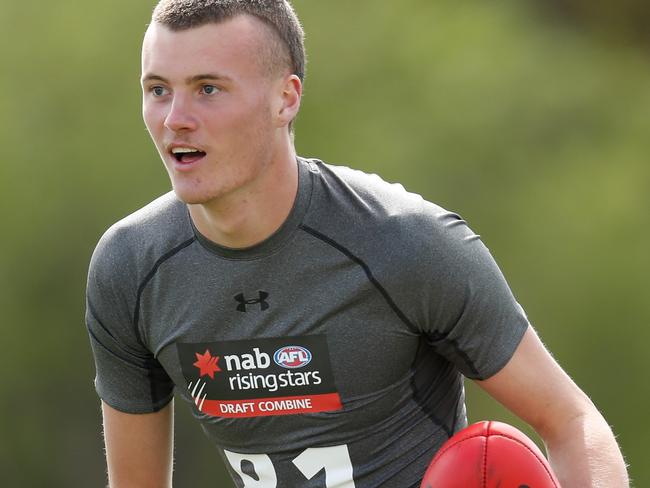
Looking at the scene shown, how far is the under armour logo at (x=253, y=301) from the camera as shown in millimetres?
2713

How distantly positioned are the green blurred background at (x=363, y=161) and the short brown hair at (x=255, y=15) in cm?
456

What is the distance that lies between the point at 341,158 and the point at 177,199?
4552mm

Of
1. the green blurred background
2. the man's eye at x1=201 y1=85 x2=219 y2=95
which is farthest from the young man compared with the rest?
the green blurred background

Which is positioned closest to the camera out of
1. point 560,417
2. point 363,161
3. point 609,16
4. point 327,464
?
point 560,417

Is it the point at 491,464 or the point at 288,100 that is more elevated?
the point at 288,100

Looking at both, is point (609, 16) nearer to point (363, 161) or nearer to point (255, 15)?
point (363, 161)

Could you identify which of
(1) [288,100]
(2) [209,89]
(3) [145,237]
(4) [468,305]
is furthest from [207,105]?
(4) [468,305]

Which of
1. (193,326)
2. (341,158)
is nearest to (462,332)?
(193,326)

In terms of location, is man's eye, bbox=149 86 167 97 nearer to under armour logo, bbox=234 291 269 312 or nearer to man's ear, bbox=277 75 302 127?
man's ear, bbox=277 75 302 127

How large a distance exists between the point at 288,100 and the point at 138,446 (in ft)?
3.02

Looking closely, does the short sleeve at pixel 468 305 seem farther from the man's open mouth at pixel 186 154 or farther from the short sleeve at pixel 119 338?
the short sleeve at pixel 119 338

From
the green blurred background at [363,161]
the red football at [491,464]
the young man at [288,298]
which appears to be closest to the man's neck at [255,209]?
the young man at [288,298]

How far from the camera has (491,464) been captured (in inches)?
94.4

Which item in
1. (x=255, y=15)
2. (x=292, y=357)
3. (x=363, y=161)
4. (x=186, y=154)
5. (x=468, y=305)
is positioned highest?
(x=255, y=15)
